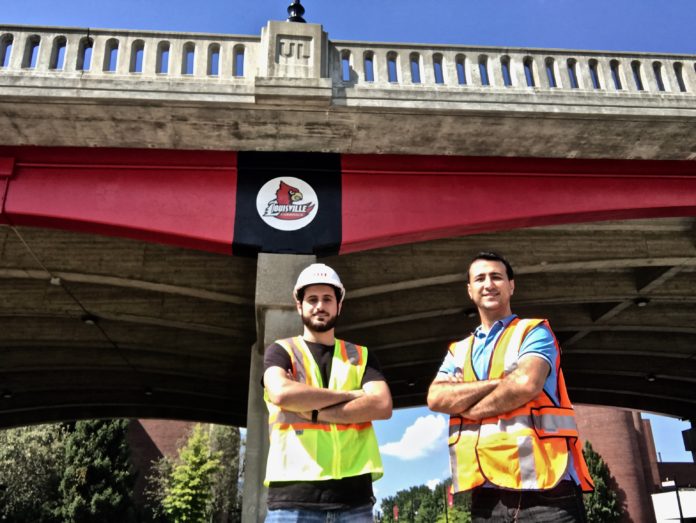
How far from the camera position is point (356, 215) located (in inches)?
307

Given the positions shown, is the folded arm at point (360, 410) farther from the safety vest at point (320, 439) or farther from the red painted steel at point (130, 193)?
the red painted steel at point (130, 193)

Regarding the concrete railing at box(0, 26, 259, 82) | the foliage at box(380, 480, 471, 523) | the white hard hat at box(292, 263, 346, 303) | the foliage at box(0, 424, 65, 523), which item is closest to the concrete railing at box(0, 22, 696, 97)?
the concrete railing at box(0, 26, 259, 82)

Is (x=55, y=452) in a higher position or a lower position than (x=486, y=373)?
higher

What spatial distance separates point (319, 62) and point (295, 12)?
1200 mm

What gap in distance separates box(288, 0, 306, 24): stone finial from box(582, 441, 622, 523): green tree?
35.5 meters

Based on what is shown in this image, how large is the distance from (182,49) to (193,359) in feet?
39.2

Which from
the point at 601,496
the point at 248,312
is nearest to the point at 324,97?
the point at 248,312

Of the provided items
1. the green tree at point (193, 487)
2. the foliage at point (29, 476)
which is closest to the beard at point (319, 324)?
the foliage at point (29, 476)

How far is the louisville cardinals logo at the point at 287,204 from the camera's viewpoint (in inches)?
302

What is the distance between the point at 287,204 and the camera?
7746 mm

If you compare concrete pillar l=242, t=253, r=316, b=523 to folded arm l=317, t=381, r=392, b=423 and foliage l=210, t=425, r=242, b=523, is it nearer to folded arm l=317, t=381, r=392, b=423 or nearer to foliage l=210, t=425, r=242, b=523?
folded arm l=317, t=381, r=392, b=423

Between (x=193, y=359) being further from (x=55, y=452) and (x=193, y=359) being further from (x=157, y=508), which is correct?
(x=157, y=508)

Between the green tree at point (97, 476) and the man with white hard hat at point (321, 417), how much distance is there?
3076 cm

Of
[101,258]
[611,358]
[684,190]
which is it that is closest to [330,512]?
[684,190]
